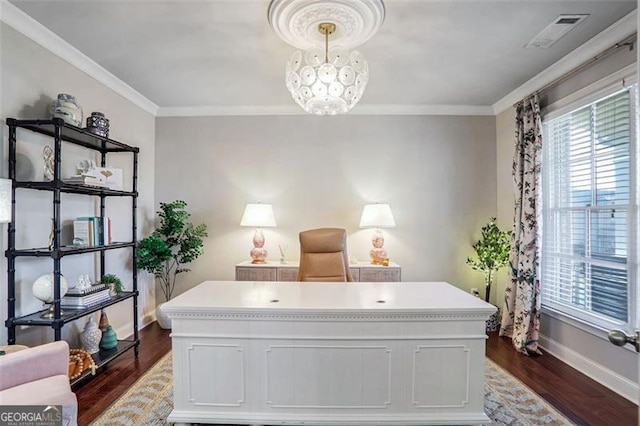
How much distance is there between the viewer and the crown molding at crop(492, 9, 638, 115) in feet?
7.64

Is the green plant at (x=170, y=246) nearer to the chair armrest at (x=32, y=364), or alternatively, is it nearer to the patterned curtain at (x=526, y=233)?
the chair armrest at (x=32, y=364)

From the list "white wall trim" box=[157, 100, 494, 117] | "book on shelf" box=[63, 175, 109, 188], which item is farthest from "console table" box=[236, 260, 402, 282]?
"white wall trim" box=[157, 100, 494, 117]

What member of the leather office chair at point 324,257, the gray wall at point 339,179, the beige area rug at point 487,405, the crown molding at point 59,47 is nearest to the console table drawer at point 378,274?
the gray wall at point 339,179

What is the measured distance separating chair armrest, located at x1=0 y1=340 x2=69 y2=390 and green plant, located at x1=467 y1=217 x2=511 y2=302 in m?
3.82

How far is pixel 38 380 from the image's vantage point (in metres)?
1.60

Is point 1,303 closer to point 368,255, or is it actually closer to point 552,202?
point 368,255

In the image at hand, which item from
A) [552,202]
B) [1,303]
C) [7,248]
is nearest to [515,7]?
[552,202]

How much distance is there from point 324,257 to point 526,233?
6.42ft

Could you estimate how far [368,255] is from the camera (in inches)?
164

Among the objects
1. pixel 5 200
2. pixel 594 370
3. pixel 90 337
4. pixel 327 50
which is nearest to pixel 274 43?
pixel 327 50

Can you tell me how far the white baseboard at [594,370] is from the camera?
2350mm

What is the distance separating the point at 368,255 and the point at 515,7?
2803 millimetres

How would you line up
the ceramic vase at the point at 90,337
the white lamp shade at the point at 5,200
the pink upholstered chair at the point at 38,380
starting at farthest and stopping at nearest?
the ceramic vase at the point at 90,337, the white lamp shade at the point at 5,200, the pink upholstered chair at the point at 38,380

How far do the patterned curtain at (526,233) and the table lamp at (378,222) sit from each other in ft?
4.19
